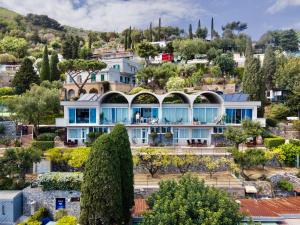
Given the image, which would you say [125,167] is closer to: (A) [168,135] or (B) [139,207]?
(B) [139,207]

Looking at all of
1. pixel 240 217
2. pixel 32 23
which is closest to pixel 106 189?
→ pixel 240 217

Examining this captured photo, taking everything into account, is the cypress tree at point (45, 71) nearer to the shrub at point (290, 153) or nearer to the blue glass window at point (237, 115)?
the blue glass window at point (237, 115)

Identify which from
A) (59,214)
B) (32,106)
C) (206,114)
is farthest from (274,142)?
(32,106)

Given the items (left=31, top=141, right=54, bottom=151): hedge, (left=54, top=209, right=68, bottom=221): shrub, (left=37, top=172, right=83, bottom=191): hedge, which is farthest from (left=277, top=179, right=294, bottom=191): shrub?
(left=31, top=141, right=54, bottom=151): hedge

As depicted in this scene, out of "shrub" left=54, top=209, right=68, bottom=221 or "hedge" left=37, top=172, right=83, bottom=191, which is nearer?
"shrub" left=54, top=209, right=68, bottom=221

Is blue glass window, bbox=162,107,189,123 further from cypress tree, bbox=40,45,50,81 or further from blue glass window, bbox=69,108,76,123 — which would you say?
cypress tree, bbox=40,45,50,81

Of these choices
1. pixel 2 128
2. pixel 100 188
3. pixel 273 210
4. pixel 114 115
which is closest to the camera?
pixel 100 188

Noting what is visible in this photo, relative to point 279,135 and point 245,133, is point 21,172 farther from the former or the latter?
point 279,135
